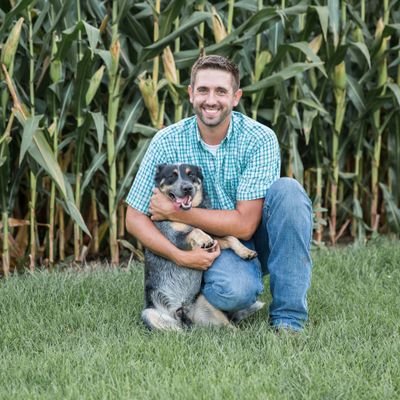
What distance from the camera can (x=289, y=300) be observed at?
13.9ft

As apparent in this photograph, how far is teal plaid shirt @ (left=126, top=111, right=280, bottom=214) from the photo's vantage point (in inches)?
169

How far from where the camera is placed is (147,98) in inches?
230

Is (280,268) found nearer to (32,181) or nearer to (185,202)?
(185,202)

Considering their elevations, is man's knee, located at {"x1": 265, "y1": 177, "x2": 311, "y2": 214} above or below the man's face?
below

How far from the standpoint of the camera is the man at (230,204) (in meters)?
4.17

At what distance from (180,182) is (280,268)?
2.24 ft

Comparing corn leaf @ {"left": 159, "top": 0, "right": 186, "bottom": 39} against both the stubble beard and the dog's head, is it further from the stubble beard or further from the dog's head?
the dog's head

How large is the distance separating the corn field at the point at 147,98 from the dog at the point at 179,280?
3.91 ft

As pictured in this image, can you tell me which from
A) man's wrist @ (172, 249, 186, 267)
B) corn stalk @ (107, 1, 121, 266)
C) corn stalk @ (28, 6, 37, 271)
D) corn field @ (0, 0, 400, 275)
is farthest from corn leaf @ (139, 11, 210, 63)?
man's wrist @ (172, 249, 186, 267)

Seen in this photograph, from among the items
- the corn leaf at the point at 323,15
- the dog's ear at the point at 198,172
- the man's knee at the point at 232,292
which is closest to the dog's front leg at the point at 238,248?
the man's knee at the point at 232,292

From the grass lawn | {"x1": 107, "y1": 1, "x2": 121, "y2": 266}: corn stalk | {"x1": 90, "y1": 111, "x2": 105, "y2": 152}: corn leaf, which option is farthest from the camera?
{"x1": 107, "y1": 1, "x2": 121, "y2": 266}: corn stalk

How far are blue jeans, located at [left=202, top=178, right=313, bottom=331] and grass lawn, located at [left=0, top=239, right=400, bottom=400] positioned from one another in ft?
0.45

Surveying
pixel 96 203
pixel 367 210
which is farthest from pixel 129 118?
pixel 367 210

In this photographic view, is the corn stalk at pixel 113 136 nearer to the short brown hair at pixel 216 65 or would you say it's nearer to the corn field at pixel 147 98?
the corn field at pixel 147 98
